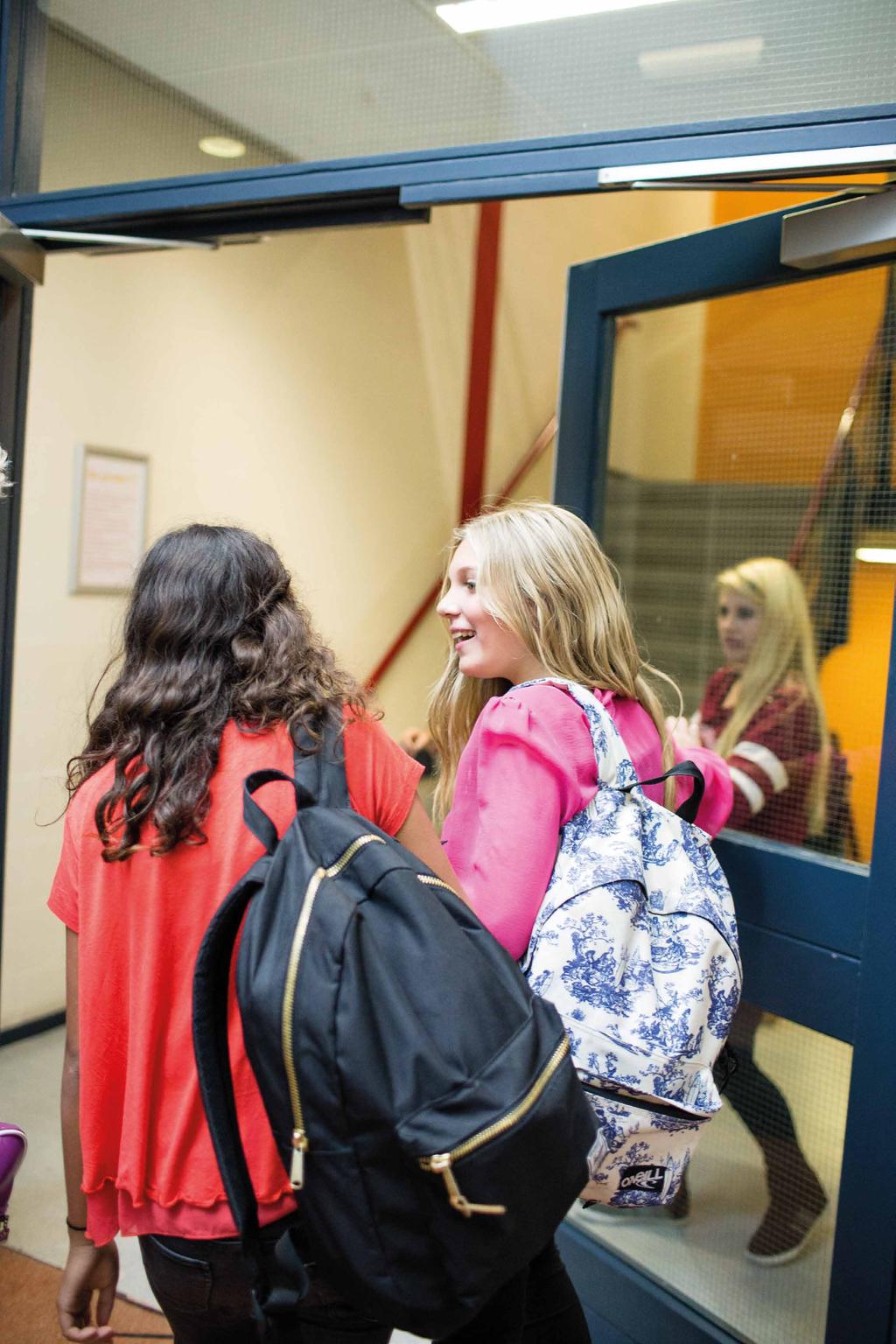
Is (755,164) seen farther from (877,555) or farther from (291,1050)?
(291,1050)

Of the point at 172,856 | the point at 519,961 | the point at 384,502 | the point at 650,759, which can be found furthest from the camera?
the point at 384,502

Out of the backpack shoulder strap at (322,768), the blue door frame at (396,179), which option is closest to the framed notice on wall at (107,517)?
the blue door frame at (396,179)

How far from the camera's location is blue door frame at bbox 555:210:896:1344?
155cm

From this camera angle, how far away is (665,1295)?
1.94 meters

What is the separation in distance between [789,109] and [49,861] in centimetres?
286

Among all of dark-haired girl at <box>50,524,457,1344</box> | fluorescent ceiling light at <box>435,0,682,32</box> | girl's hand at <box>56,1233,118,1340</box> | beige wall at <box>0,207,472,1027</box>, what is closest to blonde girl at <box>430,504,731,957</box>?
dark-haired girl at <box>50,524,457,1344</box>

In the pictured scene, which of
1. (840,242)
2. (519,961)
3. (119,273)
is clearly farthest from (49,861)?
(840,242)

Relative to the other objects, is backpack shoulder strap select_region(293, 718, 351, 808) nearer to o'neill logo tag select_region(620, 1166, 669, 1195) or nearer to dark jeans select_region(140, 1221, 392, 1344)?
dark jeans select_region(140, 1221, 392, 1344)

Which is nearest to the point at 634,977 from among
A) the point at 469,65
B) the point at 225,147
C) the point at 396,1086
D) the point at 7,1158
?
the point at 396,1086

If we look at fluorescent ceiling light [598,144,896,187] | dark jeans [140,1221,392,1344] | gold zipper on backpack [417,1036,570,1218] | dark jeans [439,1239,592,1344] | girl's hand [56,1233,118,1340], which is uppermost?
fluorescent ceiling light [598,144,896,187]

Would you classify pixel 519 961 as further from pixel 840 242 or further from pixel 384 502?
pixel 384 502

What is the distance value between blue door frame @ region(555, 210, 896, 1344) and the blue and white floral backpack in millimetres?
373

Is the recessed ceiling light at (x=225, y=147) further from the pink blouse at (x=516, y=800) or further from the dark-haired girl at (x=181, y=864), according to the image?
the pink blouse at (x=516, y=800)

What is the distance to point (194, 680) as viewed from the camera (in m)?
1.11
